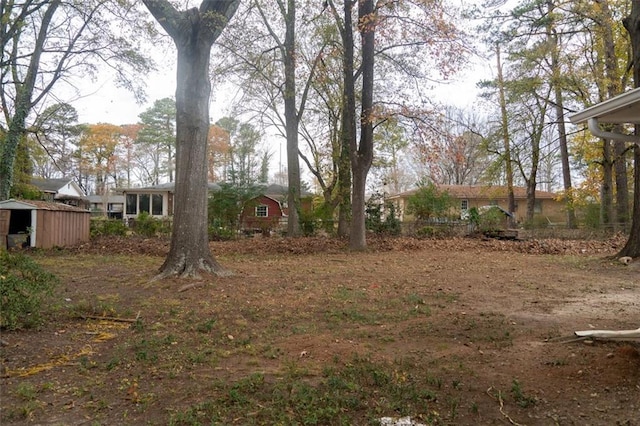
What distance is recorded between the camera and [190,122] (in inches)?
285

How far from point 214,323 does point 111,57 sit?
1125 centimetres

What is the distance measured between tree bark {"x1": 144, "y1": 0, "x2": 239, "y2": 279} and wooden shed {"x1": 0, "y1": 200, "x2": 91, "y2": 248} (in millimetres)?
7842

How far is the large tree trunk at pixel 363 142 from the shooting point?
12.0 m

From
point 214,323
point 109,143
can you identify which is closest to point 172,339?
point 214,323

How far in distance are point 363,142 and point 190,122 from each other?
6532mm

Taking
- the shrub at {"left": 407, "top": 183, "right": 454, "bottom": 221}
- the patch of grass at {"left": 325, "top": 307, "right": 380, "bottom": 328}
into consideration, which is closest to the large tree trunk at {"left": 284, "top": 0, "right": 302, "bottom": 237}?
the shrub at {"left": 407, "top": 183, "right": 454, "bottom": 221}

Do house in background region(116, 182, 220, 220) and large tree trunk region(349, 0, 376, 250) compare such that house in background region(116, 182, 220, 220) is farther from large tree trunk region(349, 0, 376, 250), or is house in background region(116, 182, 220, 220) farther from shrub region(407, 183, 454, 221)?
large tree trunk region(349, 0, 376, 250)

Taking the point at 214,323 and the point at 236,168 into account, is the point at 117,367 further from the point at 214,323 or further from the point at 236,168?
the point at 236,168

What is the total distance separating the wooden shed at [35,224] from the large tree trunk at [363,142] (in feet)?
30.7

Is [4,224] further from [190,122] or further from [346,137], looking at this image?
[346,137]

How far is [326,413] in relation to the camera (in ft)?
8.16

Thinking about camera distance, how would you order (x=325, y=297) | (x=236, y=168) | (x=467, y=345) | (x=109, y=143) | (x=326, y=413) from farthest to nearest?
(x=109, y=143), (x=236, y=168), (x=325, y=297), (x=467, y=345), (x=326, y=413)

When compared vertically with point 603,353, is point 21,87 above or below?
above

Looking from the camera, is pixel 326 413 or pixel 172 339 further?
pixel 172 339
